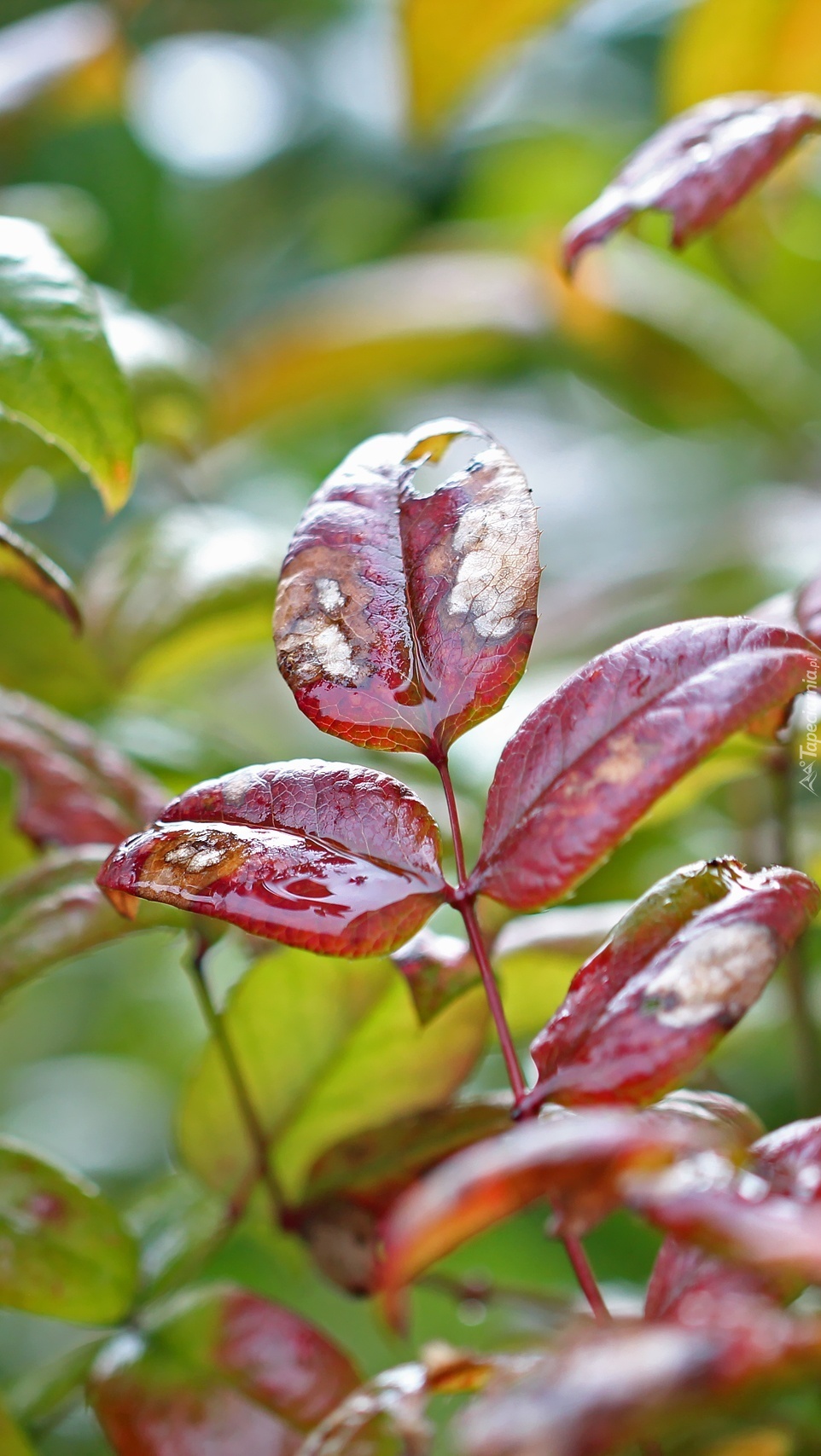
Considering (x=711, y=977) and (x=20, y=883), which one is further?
(x=20, y=883)

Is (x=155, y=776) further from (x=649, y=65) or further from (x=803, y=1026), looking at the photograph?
(x=649, y=65)

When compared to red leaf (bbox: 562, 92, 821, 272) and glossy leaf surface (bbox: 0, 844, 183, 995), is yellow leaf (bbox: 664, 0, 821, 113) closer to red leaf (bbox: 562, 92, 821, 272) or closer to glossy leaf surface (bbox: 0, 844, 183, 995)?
red leaf (bbox: 562, 92, 821, 272)

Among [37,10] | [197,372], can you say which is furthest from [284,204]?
[197,372]

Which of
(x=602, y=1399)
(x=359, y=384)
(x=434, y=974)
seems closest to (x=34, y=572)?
(x=434, y=974)

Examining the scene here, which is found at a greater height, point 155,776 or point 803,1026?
point 155,776

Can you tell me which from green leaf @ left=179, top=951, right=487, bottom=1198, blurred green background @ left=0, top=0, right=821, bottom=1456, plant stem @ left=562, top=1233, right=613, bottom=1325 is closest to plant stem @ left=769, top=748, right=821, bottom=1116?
blurred green background @ left=0, top=0, right=821, bottom=1456

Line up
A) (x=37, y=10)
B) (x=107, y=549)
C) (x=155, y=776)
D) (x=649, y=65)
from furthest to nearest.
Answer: (x=649, y=65), (x=37, y=10), (x=107, y=549), (x=155, y=776)
